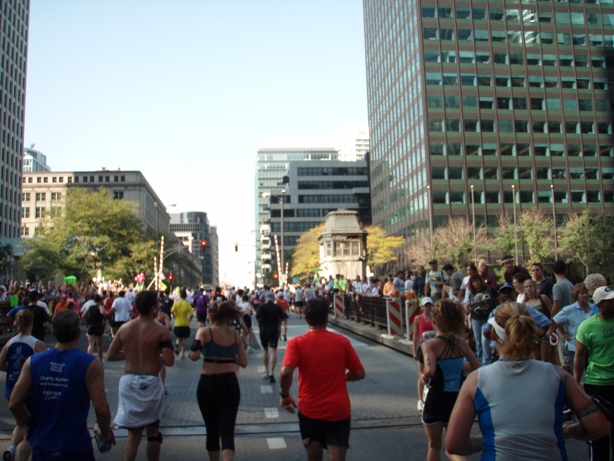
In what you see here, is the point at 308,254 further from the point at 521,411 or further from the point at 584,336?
the point at 521,411

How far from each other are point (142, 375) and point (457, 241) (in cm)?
6069

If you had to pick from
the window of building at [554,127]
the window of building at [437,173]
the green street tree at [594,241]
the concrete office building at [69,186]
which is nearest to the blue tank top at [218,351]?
the green street tree at [594,241]

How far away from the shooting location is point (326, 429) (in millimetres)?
4844

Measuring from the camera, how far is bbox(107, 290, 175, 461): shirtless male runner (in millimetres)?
5707

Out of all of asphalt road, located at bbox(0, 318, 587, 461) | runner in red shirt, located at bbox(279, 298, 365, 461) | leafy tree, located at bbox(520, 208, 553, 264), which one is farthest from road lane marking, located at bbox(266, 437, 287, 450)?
leafy tree, located at bbox(520, 208, 553, 264)

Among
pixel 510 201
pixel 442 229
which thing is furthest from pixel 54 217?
pixel 510 201

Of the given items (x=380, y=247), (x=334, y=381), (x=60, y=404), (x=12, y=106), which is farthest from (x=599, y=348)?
(x=12, y=106)

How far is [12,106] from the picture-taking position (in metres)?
97.2

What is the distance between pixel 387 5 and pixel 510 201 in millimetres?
34833

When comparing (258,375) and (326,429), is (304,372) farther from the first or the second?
(258,375)

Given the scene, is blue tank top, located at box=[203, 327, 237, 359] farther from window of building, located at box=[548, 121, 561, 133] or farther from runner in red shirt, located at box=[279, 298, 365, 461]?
window of building, located at box=[548, 121, 561, 133]

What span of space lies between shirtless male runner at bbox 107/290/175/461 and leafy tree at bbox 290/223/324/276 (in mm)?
74276

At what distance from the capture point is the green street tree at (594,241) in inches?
2060

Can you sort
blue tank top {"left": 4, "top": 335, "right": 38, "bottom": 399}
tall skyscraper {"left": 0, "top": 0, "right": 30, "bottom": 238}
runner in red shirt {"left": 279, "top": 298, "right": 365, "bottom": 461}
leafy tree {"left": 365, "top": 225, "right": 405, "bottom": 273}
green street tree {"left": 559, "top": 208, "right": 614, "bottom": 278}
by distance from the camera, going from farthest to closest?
tall skyscraper {"left": 0, "top": 0, "right": 30, "bottom": 238} < leafy tree {"left": 365, "top": 225, "right": 405, "bottom": 273} < green street tree {"left": 559, "top": 208, "right": 614, "bottom": 278} < blue tank top {"left": 4, "top": 335, "right": 38, "bottom": 399} < runner in red shirt {"left": 279, "top": 298, "right": 365, "bottom": 461}
